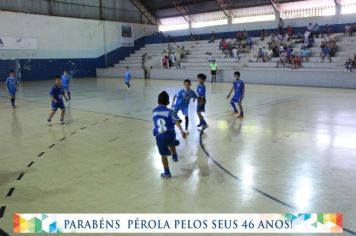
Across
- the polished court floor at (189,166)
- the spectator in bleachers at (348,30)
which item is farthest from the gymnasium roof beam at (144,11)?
the polished court floor at (189,166)

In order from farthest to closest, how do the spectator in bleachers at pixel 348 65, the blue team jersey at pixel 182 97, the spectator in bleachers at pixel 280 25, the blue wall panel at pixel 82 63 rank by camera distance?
the blue wall panel at pixel 82 63 → the spectator in bleachers at pixel 280 25 → the spectator in bleachers at pixel 348 65 → the blue team jersey at pixel 182 97

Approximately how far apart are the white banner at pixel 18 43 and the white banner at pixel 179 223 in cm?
2930

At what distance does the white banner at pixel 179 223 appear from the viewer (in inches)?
163

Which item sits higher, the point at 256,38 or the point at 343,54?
the point at 256,38

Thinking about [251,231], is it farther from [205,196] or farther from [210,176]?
[210,176]

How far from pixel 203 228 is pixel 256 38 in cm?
2975

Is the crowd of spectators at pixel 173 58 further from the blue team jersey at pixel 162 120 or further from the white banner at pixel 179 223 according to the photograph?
the white banner at pixel 179 223

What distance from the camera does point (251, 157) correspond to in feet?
22.9

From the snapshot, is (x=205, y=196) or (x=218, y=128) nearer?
(x=205, y=196)

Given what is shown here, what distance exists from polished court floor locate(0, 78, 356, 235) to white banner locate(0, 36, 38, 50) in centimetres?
2107

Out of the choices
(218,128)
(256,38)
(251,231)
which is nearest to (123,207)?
(251,231)

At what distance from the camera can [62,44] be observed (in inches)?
1351

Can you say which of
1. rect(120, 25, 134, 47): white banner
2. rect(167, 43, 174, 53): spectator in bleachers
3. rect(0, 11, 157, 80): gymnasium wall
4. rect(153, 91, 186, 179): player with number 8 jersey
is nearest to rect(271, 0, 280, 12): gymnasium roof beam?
rect(167, 43, 174, 53): spectator in bleachers

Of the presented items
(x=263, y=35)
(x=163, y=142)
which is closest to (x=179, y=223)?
(x=163, y=142)
